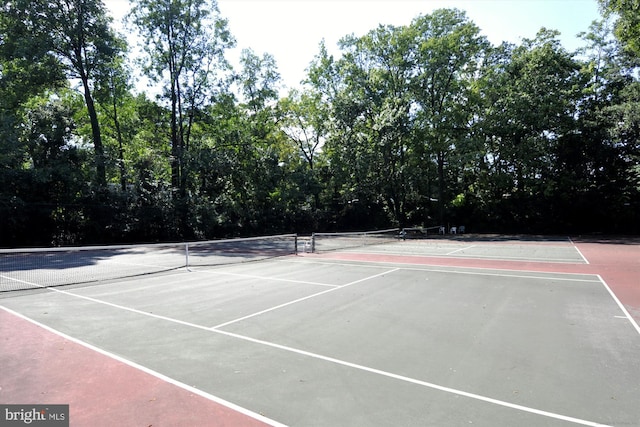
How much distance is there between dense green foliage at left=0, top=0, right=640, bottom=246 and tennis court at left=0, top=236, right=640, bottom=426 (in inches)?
774

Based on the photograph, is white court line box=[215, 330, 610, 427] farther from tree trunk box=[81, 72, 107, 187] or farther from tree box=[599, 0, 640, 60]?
tree trunk box=[81, 72, 107, 187]

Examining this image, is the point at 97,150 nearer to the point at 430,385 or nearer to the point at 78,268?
the point at 78,268

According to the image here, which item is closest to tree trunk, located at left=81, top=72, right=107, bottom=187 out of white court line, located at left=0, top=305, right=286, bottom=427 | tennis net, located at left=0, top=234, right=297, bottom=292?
tennis net, located at left=0, top=234, right=297, bottom=292

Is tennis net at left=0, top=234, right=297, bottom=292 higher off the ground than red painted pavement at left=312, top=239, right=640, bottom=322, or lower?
higher

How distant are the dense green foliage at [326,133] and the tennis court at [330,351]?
19649mm

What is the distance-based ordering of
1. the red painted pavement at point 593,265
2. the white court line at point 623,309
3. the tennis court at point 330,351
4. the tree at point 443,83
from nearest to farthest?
1. the tennis court at point 330,351
2. the white court line at point 623,309
3. the red painted pavement at point 593,265
4. the tree at point 443,83

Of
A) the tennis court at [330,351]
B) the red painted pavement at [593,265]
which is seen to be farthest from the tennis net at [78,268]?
the red painted pavement at [593,265]

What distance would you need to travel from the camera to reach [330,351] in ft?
19.1

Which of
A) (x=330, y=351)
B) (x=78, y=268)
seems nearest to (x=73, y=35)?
(x=78, y=268)

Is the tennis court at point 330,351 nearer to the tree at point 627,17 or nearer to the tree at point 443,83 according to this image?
the tree at point 627,17

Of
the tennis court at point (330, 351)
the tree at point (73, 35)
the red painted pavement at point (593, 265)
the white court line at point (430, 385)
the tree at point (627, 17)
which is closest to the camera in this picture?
the white court line at point (430, 385)

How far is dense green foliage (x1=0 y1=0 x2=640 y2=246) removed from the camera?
27797 millimetres

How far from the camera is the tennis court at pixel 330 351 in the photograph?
4078 mm

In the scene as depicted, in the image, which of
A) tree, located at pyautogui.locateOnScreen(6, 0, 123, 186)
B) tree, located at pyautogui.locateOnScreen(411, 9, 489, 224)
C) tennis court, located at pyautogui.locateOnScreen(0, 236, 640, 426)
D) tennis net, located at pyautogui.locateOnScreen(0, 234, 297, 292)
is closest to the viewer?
tennis court, located at pyautogui.locateOnScreen(0, 236, 640, 426)
